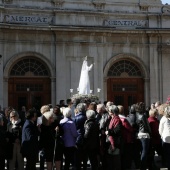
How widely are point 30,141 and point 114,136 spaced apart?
2239 mm

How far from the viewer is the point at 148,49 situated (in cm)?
2708

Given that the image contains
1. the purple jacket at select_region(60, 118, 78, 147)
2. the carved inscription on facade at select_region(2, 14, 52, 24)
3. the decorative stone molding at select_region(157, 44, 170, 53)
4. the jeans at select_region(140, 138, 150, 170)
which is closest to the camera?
the purple jacket at select_region(60, 118, 78, 147)

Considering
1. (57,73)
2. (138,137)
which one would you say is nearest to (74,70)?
(57,73)

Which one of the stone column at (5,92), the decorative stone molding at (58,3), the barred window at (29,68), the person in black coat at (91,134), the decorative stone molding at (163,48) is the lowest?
the person in black coat at (91,134)

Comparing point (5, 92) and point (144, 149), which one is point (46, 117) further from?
point (5, 92)

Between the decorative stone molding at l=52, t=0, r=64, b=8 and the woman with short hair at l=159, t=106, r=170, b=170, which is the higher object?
the decorative stone molding at l=52, t=0, r=64, b=8

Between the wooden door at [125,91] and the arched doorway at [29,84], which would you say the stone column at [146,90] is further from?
the arched doorway at [29,84]

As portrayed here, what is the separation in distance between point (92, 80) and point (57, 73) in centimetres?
226

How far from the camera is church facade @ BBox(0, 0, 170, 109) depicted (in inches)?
986

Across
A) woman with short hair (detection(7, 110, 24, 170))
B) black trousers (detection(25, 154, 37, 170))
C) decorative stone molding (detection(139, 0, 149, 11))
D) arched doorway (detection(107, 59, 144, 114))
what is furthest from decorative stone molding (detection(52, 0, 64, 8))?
black trousers (detection(25, 154, 37, 170))

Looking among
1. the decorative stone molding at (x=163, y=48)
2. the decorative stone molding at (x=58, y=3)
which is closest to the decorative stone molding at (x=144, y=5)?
the decorative stone molding at (x=163, y=48)

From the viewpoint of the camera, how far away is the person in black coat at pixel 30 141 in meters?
10.6

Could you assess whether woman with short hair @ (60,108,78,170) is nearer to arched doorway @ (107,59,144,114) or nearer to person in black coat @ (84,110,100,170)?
person in black coat @ (84,110,100,170)

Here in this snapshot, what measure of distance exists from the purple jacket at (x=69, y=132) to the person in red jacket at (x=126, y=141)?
1368 mm
